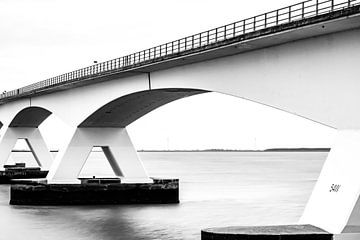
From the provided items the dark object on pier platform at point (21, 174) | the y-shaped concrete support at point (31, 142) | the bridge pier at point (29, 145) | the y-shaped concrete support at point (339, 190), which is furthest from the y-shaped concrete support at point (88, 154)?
the y-shaped concrete support at point (339, 190)

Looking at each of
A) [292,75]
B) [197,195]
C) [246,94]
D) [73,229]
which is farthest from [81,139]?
[292,75]

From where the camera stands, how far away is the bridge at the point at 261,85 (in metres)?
16.7

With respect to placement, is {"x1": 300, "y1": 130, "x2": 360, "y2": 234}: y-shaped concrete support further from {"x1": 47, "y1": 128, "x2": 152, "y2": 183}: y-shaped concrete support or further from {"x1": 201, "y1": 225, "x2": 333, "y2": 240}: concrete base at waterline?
{"x1": 47, "y1": 128, "x2": 152, "y2": 183}: y-shaped concrete support

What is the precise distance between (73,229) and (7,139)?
30.2 metres

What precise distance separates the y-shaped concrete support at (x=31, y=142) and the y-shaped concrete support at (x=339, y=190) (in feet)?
141

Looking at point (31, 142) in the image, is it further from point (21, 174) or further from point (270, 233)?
point (270, 233)

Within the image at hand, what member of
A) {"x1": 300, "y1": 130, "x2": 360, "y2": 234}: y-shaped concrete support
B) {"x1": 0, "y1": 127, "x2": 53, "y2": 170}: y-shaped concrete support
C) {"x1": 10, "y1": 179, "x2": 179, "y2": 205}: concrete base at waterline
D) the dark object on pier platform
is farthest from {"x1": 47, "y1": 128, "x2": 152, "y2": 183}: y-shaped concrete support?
{"x1": 300, "y1": 130, "x2": 360, "y2": 234}: y-shaped concrete support

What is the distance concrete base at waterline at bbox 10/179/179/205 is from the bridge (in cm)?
71

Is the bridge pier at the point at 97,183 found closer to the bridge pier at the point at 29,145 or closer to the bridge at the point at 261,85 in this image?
the bridge at the point at 261,85

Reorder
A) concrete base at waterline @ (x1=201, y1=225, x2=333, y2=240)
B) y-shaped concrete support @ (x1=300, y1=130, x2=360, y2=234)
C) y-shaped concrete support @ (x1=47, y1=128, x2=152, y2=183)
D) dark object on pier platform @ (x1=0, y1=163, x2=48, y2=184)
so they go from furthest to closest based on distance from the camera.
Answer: dark object on pier platform @ (x1=0, y1=163, x2=48, y2=184), y-shaped concrete support @ (x1=47, y1=128, x2=152, y2=183), y-shaped concrete support @ (x1=300, y1=130, x2=360, y2=234), concrete base at waterline @ (x1=201, y1=225, x2=333, y2=240)

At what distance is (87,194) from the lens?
36.7m

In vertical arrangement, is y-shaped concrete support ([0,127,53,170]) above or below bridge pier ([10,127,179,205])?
above

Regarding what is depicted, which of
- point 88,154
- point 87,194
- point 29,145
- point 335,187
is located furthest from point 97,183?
point 335,187

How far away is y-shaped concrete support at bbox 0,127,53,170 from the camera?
57406mm
